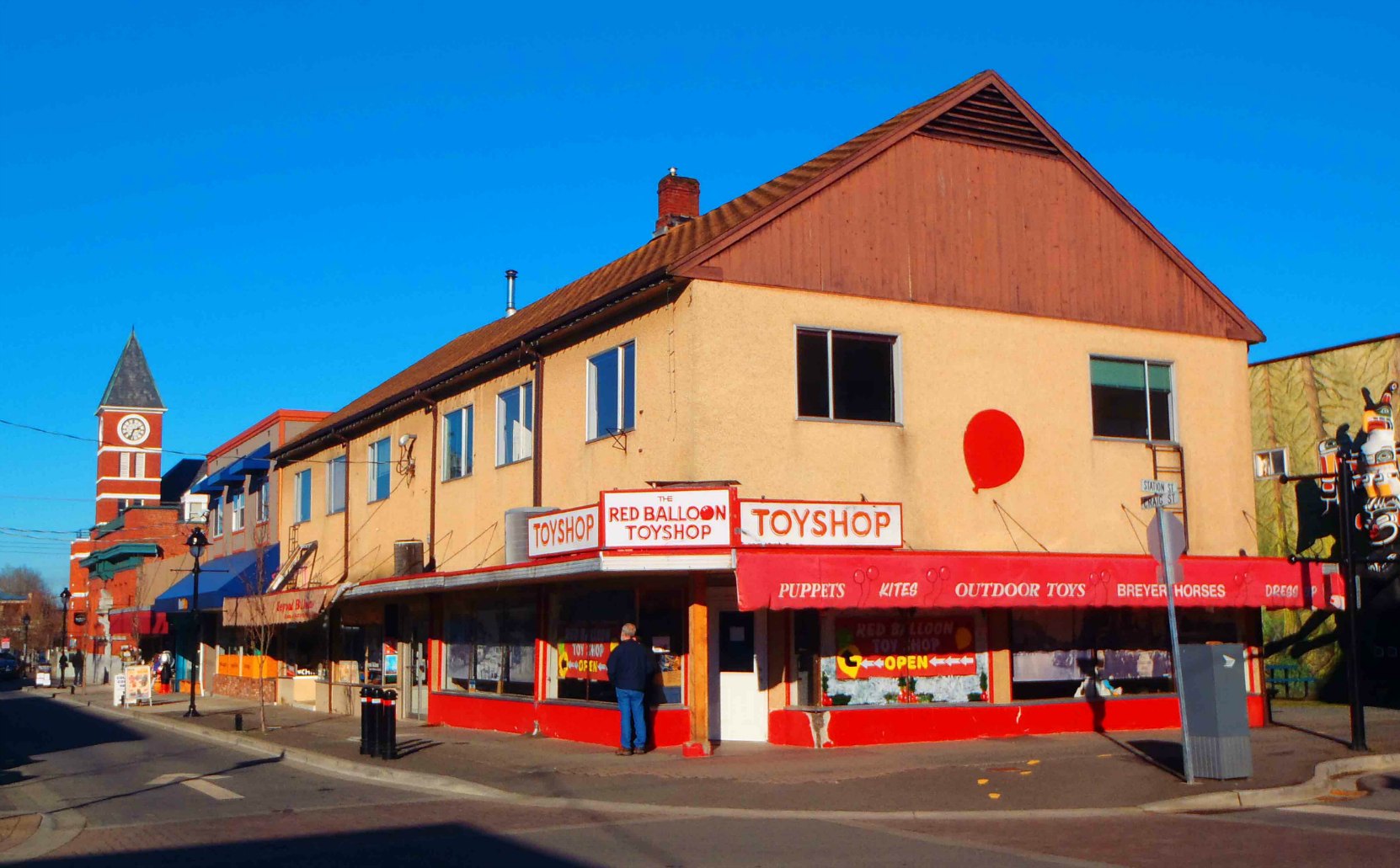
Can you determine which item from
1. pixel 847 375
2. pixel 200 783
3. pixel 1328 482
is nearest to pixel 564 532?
pixel 847 375

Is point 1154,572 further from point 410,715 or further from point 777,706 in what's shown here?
point 410,715

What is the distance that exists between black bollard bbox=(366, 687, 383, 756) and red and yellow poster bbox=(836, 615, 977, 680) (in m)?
6.35

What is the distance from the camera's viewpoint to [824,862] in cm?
1023

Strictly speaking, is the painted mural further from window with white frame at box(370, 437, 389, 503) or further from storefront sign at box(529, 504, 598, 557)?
window with white frame at box(370, 437, 389, 503)

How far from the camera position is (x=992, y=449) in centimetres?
2022

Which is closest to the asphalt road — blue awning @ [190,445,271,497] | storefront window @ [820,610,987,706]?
storefront window @ [820,610,987,706]

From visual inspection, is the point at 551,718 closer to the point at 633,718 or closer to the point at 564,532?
the point at 633,718

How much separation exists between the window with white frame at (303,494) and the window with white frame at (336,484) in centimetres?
169

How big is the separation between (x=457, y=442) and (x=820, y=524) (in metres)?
10.3

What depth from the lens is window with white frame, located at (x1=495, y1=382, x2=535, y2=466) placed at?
22.9 m

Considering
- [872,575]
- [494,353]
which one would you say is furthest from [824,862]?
[494,353]

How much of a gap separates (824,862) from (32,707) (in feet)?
115

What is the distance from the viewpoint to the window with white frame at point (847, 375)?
19.2m

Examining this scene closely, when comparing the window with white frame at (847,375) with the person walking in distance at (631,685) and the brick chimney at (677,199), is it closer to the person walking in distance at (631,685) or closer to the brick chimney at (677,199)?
the person walking in distance at (631,685)
